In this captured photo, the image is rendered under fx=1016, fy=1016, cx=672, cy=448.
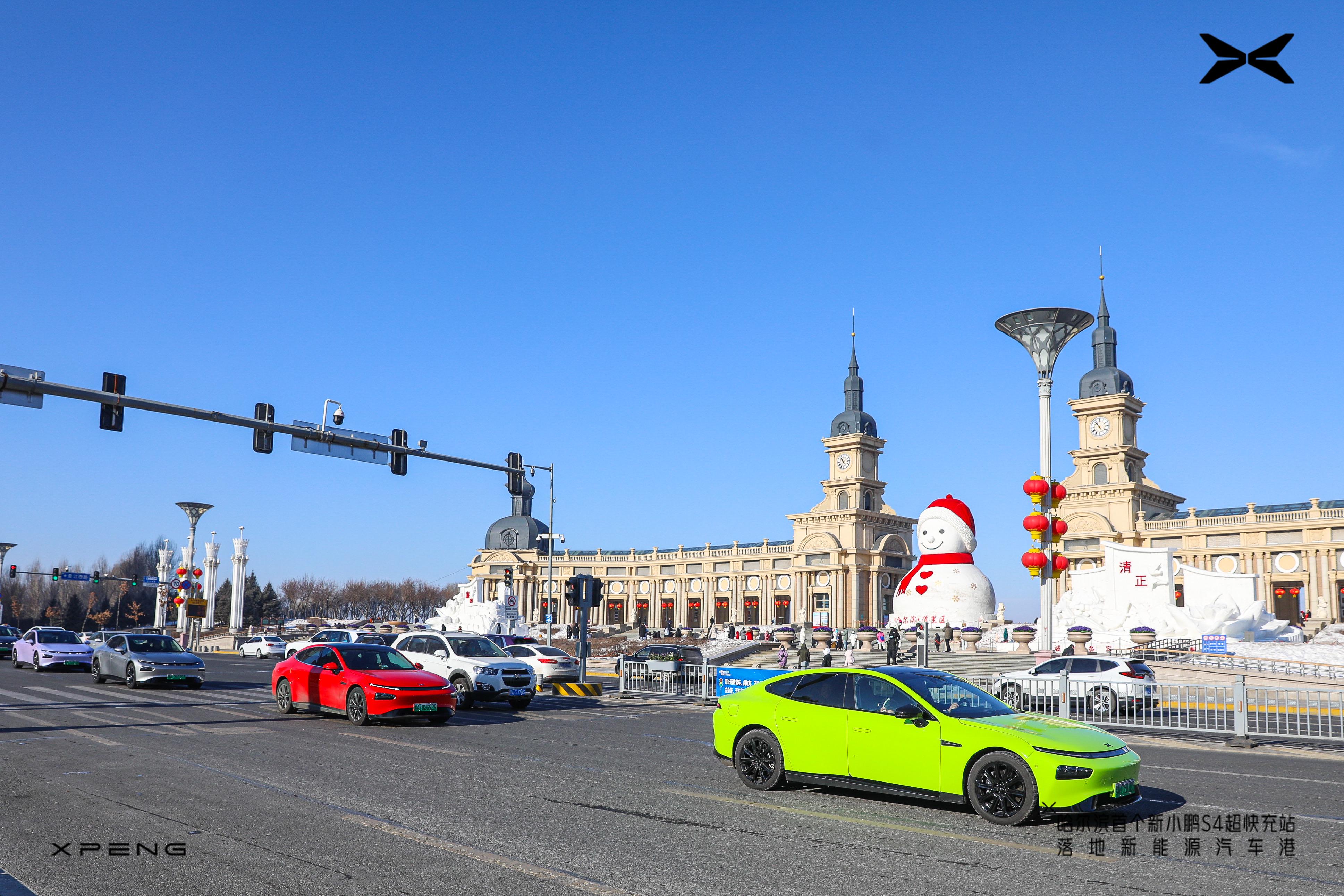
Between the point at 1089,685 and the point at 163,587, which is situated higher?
the point at 163,587

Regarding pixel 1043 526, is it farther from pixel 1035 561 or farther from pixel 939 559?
pixel 939 559

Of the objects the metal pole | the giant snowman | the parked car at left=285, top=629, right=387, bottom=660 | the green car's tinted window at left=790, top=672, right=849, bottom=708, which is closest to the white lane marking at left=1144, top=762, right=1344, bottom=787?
the green car's tinted window at left=790, top=672, right=849, bottom=708

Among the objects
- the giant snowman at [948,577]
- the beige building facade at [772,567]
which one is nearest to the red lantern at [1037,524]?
the giant snowman at [948,577]

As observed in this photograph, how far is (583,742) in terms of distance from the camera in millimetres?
15656

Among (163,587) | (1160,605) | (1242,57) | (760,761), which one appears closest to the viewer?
(1242,57)

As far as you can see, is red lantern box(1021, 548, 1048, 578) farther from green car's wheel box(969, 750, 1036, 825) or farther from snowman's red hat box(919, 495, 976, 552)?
snowman's red hat box(919, 495, 976, 552)

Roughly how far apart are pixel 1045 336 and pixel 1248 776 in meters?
16.6

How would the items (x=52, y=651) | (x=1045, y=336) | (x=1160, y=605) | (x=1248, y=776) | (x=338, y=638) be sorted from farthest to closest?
1. (x=1160, y=605)
2. (x=52, y=651)
3. (x=338, y=638)
4. (x=1045, y=336)
5. (x=1248, y=776)

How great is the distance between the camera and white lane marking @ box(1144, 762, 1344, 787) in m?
12.3

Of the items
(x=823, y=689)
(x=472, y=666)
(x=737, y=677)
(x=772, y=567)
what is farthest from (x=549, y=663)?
(x=772, y=567)

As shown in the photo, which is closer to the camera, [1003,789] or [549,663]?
[1003,789]

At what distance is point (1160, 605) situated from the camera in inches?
1966

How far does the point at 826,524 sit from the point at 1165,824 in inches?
3736

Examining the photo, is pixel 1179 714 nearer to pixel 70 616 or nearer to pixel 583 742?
pixel 583 742
